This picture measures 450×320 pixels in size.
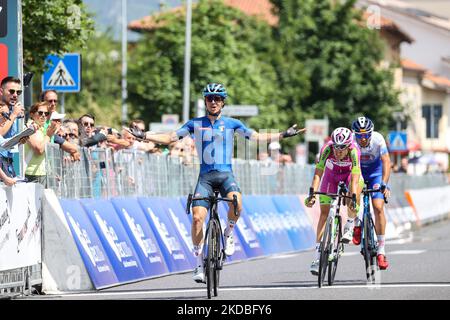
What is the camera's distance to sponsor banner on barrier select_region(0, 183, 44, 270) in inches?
543

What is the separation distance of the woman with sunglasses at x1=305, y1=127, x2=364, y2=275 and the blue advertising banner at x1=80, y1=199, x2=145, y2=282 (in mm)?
2372

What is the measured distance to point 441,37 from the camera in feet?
368

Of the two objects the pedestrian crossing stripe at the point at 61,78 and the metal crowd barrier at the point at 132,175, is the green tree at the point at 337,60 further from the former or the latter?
the pedestrian crossing stripe at the point at 61,78

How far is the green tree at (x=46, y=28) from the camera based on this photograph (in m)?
21.8

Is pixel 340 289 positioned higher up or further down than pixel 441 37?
further down

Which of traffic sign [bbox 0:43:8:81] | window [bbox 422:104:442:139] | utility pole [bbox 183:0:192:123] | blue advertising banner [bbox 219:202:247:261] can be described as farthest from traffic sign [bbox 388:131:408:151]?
window [bbox 422:104:442:139]

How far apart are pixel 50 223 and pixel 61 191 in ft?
2.56

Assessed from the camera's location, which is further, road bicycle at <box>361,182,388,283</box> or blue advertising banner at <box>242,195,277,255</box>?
blue advertising banner at <box>242,195,277,255</box>

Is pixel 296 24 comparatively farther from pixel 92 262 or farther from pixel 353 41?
pixel 92 262

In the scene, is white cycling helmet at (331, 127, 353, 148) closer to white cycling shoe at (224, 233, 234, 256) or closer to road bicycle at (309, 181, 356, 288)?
road bicycle at (309, 181, 356, 288)

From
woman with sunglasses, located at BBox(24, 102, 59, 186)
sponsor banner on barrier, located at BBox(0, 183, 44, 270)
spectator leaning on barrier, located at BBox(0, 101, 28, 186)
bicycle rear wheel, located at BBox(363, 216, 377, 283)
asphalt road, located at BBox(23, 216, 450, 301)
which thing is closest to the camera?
sponsor banner on barrier, located at BBox(0, 183, 44, 270)

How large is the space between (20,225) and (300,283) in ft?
12.1

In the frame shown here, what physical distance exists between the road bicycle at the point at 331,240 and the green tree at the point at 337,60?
170 ft

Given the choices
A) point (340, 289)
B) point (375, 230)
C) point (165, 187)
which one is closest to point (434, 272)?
point (375, 230)
